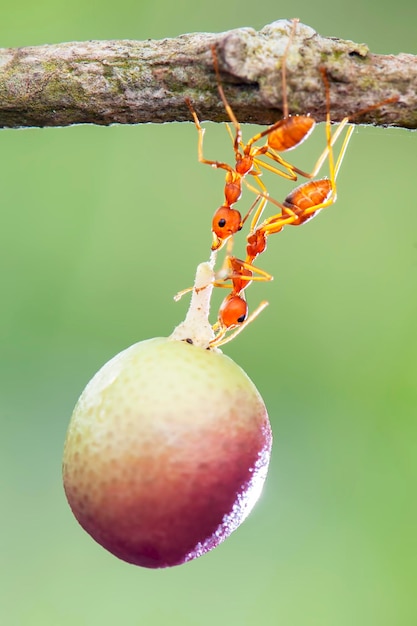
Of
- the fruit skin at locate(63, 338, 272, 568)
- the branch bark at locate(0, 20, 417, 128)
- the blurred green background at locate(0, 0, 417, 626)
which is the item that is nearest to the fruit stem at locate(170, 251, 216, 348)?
the fruit skin at locate(63, 338, 272, 568)

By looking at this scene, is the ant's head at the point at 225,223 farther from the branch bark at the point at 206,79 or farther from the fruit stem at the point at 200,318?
the branch bark at the point at 206,79

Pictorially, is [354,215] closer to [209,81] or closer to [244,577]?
[244,577]

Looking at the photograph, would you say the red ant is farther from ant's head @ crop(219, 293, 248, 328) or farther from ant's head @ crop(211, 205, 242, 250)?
ant's head @ crop(219, 293, 248, 328)

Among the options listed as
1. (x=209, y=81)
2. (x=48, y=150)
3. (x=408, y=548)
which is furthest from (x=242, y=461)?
(x=48, y=150)

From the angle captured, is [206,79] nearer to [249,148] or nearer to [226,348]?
[249,148]

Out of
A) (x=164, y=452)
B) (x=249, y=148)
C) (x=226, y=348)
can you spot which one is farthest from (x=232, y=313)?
(x=226, y=348)

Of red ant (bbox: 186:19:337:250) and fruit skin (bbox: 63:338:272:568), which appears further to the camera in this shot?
red ant (bbox: 186:19:337:250)
